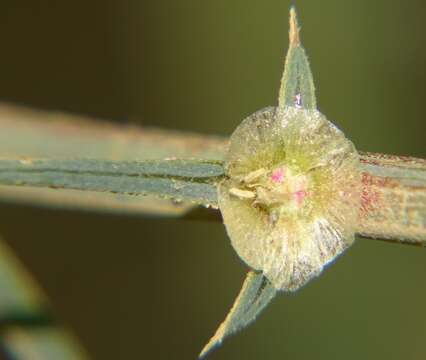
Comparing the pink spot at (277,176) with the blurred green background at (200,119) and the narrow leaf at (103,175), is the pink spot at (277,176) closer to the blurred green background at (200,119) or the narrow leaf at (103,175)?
the narrow leaf at (103,175)

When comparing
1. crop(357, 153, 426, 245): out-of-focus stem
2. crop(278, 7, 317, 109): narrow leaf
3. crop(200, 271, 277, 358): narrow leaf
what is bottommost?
crop(200, 271, 277, 358): narrow leaf

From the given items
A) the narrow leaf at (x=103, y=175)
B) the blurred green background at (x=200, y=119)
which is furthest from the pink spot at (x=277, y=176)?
the blurred green background at (x=200, y=119)

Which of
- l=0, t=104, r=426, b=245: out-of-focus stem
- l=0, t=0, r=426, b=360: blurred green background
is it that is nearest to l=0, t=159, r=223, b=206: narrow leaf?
l=0, t=104, r=426, b=245: out-of-focus stem

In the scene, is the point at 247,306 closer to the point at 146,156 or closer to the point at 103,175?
the point at 103,175

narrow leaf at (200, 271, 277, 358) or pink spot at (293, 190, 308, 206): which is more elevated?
pink spot at (293, 190, 308, 206)

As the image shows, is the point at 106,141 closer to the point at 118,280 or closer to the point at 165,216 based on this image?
the point at 165,216

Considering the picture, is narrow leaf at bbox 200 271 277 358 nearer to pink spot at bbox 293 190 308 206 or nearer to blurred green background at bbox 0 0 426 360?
pink spot at bbox 293 190 308 206

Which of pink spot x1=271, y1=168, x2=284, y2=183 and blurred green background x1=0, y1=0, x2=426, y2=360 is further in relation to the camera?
blurred green background x1=0, y1=0, x2=426, y2=360

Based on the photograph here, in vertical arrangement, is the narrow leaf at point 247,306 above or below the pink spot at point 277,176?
below
